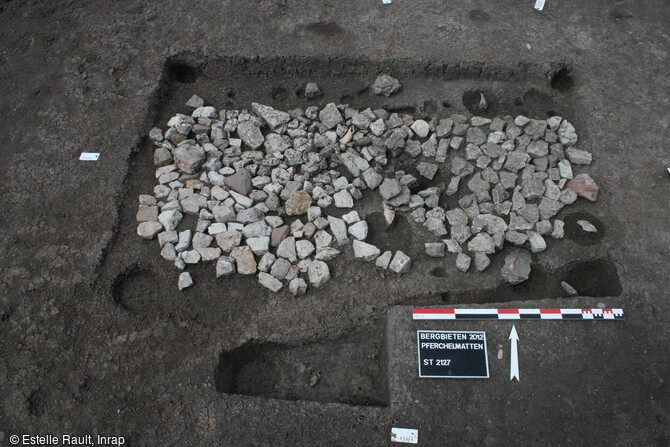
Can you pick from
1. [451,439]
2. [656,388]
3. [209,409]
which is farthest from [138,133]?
[656,388]

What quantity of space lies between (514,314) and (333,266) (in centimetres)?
114

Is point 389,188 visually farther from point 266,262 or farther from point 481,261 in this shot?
point 266,262

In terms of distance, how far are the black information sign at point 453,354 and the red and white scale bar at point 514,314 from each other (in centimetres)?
10

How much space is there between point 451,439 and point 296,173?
6.78 ft

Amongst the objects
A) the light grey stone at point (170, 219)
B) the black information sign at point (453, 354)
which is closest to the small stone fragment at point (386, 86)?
the light grey stone at point (170, 219)

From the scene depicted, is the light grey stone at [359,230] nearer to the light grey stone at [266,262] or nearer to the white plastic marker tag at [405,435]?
the light grey stone at [266,262]

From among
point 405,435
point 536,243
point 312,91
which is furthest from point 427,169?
point 405,435

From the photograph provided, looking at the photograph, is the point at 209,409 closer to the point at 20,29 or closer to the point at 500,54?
the point at 500,54

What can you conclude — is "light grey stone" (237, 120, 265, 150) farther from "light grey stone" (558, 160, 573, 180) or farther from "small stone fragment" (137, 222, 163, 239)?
"light grey stone" (558, 160, 573, 180)

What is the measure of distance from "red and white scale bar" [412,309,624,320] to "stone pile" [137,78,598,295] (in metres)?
0.29

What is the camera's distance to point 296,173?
366cm

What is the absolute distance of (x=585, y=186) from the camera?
3531 mm

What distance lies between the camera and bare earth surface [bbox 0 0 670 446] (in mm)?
2639

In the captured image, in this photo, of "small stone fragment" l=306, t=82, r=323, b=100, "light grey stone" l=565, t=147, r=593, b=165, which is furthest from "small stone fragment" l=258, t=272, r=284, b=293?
"light grey stone" l=565, t=147, r=593, b=165
